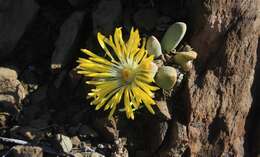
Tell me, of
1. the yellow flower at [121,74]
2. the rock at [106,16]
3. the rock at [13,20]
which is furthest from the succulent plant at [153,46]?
the rock at [13,20]

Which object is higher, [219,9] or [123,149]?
[219,9]

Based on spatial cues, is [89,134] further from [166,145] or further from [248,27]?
[248,27]

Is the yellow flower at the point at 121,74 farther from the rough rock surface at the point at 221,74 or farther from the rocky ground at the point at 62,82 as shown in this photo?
the rough rock surface at the point at 221,74

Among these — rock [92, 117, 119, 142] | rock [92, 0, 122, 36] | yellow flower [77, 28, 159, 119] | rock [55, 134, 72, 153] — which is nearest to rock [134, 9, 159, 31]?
rock [92, 0, 122, 36]

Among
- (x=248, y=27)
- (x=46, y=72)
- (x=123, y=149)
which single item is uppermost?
(x=248, y=27)

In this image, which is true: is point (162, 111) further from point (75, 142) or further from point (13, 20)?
point (13, 20)

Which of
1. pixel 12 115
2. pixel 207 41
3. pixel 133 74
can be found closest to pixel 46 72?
pixel 12 115
